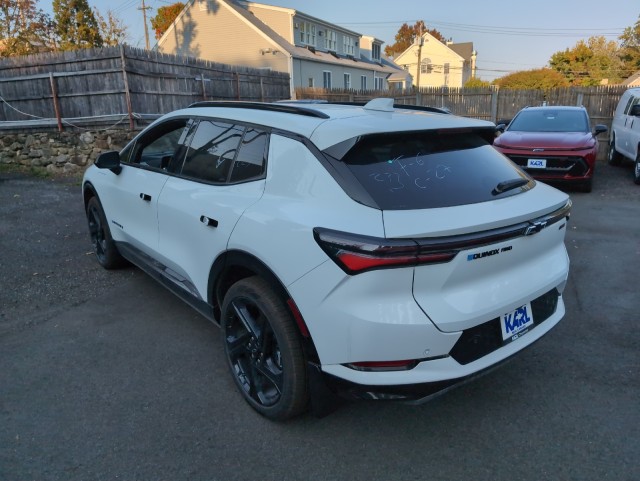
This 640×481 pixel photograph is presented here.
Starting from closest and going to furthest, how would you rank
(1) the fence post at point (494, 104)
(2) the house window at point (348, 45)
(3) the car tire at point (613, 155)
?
(3) the car tire at point (613, 155) → (1) the fence post at point (494, 104) → (2) the house window at point (348, 45)

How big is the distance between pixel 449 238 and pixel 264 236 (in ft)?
3.13

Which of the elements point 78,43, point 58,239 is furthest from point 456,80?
point 58,239

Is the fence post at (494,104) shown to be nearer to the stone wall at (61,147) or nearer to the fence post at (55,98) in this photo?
the stone wall at (61,147)

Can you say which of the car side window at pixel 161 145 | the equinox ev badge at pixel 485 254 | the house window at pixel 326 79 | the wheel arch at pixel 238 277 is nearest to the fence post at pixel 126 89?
the car side window at pixel 161 145

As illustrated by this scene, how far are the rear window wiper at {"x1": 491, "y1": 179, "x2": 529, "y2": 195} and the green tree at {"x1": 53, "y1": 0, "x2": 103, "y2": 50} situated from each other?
3886 centimetres

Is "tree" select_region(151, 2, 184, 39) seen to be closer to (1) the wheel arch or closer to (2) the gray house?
(2) the gray house

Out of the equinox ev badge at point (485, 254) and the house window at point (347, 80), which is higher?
the house window at point (347, 80)

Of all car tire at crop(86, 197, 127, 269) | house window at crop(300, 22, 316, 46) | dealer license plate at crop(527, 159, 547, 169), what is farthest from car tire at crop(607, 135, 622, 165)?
house window at crop(300, 22, 316, 46)

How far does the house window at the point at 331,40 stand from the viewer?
113 ft

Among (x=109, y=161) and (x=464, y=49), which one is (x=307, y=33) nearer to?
(x=109, y=161)

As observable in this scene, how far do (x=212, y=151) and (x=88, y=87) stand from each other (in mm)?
9969

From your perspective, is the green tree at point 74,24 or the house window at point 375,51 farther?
the house window at point 375,51

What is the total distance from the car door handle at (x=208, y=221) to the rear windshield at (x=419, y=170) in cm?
91

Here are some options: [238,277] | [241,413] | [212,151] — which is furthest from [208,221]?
[241,413]
